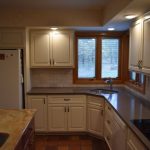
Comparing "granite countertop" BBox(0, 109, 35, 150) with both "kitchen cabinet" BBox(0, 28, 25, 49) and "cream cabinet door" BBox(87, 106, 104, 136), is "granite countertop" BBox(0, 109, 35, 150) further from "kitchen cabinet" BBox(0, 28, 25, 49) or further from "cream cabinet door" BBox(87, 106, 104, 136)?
"kitchen cabinet" BBox(0, 28, 25, 49)

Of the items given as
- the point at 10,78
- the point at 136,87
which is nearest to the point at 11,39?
the point at 10,78

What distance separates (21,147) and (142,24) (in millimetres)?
1992

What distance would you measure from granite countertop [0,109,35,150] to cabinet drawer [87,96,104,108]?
143 centimetres

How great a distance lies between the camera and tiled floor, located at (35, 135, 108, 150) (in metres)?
3.53

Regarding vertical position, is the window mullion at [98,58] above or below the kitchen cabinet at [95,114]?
above

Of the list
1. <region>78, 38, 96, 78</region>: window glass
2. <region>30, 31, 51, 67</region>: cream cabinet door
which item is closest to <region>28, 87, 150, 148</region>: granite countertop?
<region>30, 31, 51, 67</region>: cream cabinet door

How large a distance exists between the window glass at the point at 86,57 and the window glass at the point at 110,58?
0.22 meters

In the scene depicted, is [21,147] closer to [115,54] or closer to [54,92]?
[54,92]

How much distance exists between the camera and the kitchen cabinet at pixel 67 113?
3.94 metres

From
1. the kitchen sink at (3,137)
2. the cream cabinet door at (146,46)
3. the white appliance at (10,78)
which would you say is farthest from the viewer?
the white appliance at (10,78)

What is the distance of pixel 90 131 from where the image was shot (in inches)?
155

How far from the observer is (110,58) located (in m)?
4.61

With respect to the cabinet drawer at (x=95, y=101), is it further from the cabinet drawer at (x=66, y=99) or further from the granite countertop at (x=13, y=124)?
the granite countertop at (x=13, y=124)

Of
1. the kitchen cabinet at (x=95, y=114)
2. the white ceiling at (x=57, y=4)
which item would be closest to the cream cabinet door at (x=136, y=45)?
the white ceiling at (x=57, y=4)
